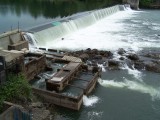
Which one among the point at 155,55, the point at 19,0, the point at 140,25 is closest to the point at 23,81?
the point at 155,55

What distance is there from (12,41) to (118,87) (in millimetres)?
10813

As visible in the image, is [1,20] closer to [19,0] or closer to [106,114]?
[19,0]

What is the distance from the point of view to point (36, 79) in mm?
20969

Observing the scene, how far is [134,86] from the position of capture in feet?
69.3

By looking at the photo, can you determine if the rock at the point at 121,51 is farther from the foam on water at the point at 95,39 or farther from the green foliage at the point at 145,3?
the green foliage at the point at 145,3

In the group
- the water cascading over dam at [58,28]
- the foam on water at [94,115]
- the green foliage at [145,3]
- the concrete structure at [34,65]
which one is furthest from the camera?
the green foliage at [145,3]

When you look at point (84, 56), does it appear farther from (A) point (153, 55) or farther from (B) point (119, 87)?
(A) point (153, 55)

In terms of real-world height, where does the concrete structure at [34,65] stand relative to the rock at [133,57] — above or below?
above

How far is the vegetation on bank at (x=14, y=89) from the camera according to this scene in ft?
47.7

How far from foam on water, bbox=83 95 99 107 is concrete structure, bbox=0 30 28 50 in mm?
9203

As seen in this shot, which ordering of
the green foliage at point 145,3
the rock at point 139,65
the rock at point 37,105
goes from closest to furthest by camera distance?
1. the rock at point 37,105
2. the rock at point 139,65
3. the green foliage at point 145,3

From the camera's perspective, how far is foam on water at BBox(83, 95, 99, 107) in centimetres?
1815

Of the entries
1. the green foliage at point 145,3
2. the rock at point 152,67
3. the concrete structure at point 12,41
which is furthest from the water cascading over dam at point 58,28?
the green foliage at point 145,3

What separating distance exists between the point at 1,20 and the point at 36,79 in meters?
23.2
